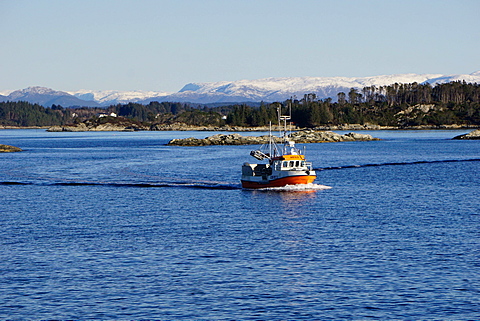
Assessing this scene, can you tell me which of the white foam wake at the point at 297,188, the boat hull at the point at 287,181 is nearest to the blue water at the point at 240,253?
the white foam wake at the point at 297,188

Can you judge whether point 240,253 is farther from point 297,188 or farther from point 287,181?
point 297,188

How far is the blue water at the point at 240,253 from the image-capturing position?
3322cm

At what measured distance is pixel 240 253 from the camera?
4500cm

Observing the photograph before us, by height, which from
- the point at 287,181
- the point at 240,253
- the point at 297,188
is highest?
the point at 287,181

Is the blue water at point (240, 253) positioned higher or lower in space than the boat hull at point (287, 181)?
lower

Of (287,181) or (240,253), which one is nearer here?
(240,253)

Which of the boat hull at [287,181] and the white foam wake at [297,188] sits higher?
the boat hull at [287,181]

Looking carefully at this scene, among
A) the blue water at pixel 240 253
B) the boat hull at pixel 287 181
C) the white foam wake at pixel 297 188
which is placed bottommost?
the blue water at pixel 240 253

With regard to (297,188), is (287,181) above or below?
above

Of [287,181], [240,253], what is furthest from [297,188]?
[240,253]

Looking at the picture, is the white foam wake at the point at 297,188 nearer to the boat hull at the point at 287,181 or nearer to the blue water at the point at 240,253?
the boat hull at the point at 287,181

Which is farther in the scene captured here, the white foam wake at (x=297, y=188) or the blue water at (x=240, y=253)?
the white foam wake at (x=297, y=188)

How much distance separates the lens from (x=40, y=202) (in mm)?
74750

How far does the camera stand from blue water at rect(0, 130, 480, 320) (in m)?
33.2
